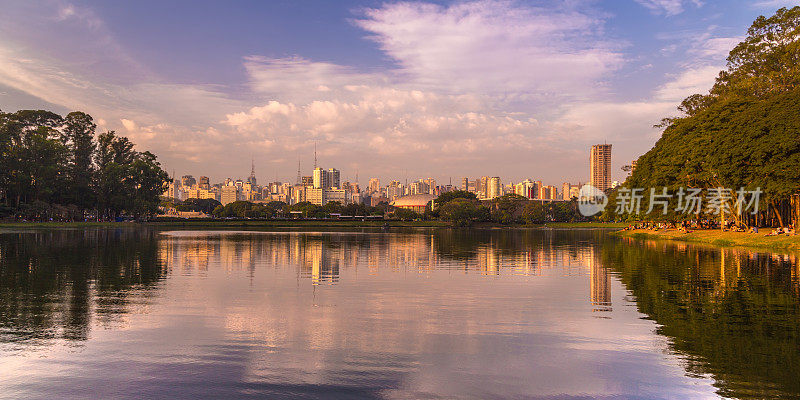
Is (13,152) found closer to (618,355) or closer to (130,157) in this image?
(130,157)

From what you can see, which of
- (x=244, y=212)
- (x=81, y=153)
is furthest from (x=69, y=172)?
(x=244, y=212)

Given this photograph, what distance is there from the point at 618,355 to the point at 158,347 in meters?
9.42

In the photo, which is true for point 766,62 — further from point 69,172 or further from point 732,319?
point 69,172

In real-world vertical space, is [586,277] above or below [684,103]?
below

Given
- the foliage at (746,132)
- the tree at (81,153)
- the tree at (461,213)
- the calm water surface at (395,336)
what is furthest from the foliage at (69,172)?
the foliage at (746,132)

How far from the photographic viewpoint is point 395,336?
1224cm

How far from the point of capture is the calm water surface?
8.79 metres

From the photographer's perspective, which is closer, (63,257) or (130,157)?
(63,257)

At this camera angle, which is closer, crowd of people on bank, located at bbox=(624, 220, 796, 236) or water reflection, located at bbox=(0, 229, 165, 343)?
water reflection, located at bbox=(0, 229, 165, 343)

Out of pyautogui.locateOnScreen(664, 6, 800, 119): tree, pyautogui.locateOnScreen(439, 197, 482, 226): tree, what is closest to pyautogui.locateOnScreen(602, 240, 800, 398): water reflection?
pyautogui.locateOnScreen(664, 6, 800, 119): tree

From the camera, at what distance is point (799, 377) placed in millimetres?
9172

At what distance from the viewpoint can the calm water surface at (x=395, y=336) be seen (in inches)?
346

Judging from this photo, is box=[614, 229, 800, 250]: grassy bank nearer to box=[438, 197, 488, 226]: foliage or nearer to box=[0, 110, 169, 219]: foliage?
box=[438, 197, 488, 226]: foliage

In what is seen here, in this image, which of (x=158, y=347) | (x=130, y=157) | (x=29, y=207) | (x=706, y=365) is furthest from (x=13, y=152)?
(x=706, y=365)
